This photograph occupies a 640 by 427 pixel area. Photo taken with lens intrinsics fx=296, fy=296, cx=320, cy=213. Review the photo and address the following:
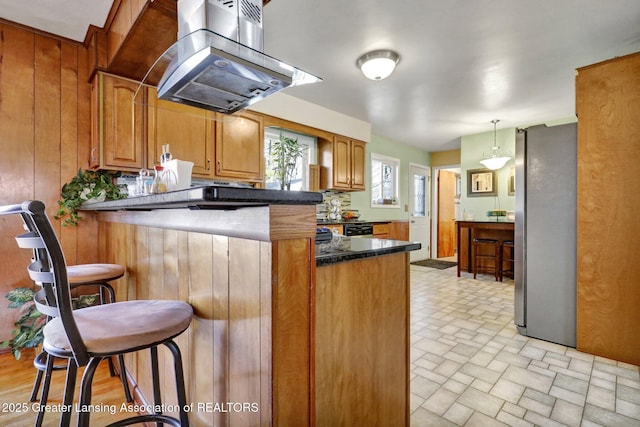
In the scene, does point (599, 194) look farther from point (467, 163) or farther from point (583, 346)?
point (467, 163)

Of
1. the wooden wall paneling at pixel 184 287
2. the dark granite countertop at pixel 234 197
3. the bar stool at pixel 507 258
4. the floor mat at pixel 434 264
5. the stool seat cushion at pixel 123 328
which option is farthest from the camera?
the floor mat at pixel 434 264

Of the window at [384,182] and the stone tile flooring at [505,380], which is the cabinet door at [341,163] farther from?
the stone tile flooring at [505,380]

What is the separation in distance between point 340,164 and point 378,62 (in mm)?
1987

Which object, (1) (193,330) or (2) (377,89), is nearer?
(1) (193,330)

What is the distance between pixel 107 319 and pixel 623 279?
3096mm

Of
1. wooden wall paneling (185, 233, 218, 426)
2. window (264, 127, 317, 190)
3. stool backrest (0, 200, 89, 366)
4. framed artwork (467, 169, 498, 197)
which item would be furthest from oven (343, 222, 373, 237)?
stool backrest (0, 200, 89, 366)

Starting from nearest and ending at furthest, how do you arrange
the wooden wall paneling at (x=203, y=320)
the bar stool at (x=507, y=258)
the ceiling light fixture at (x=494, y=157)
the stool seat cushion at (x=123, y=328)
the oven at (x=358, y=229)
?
the stool seat cushion at (x=123, y=328) → the wooden wall paneling at (x=203, y=320) → the oven at (x=358, y=229) → the bar stool at (x=507, y=258) → the ceiling light fixture at (x=494, y=157)

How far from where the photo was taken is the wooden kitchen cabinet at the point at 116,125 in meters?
2.45

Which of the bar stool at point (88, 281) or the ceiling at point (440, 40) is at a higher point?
the ceiling at point (440, 40)

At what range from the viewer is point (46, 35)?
2.45 meters

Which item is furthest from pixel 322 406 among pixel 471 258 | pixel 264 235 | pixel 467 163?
pixel 467 163

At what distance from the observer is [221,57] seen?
1.38m

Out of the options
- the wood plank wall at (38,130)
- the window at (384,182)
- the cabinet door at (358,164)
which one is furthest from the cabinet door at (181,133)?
the window at (384,182)

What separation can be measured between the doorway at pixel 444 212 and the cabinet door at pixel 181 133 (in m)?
5.49
